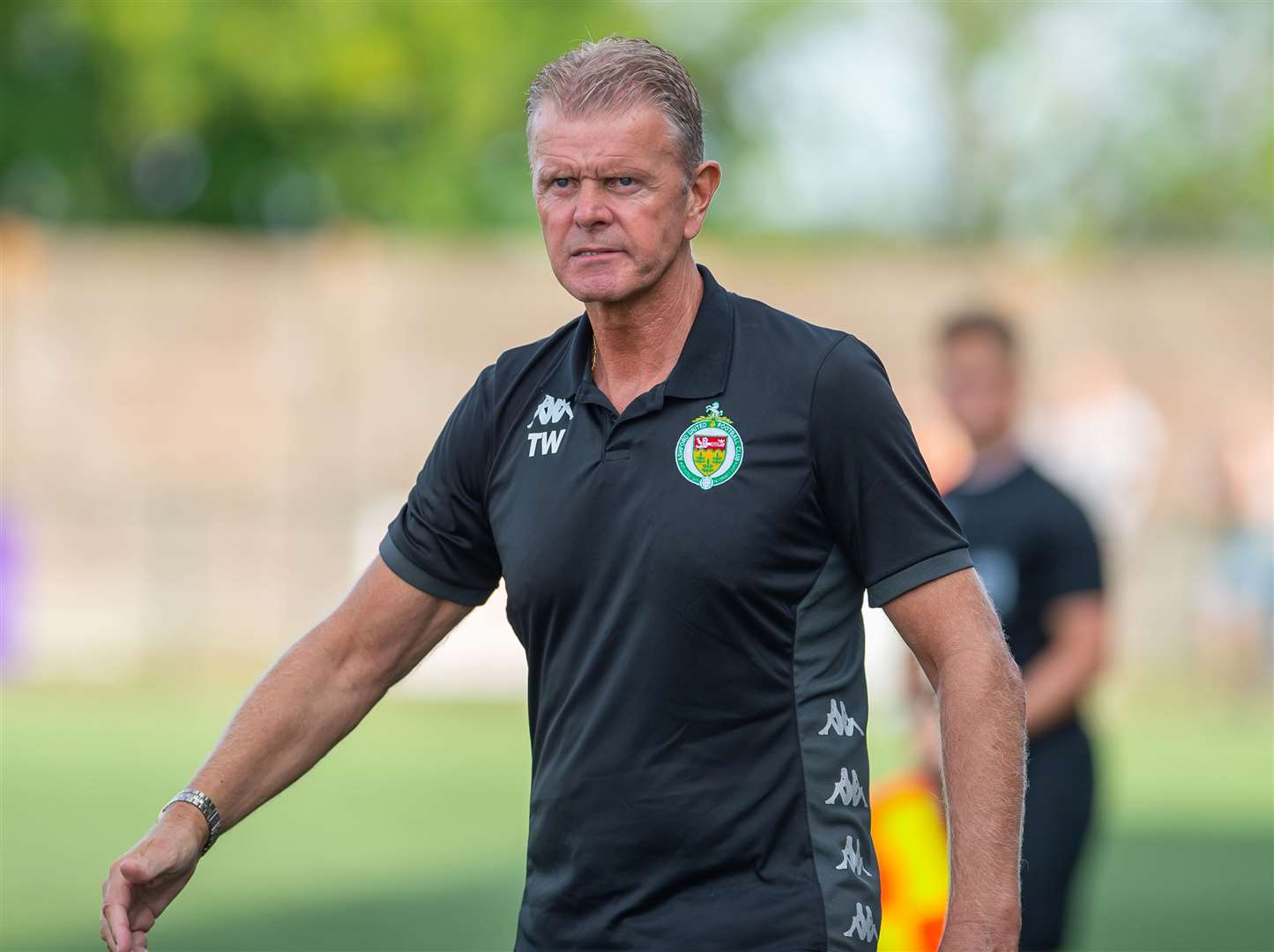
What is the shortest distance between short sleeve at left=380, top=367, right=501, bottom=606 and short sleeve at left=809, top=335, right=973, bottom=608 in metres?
0.68

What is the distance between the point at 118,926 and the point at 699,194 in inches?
61.3

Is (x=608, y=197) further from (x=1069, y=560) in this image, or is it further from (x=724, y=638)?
(x=1069, y=560)

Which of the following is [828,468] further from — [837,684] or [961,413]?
[961,413]

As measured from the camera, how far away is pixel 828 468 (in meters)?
3.28

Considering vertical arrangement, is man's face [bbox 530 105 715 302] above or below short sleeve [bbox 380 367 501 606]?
above

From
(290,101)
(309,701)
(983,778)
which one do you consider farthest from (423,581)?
(290,101)

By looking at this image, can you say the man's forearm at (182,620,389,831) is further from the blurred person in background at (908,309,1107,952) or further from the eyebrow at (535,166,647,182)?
the blurred person in background at (908,309,1107,952)

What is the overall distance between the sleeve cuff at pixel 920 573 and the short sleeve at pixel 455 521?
2.58ft

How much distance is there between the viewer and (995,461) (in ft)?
23.4

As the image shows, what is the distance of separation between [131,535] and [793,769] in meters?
21.6

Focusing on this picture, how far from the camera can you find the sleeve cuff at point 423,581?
3789mm

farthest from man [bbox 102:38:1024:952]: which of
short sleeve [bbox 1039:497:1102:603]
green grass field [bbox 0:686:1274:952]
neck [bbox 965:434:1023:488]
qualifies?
green grass field [bbox 0:686:1274:952]

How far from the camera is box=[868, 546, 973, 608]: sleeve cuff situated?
3254 mm

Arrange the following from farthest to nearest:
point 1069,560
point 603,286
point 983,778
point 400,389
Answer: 1. point 400,389
2. point 1069,560
3. point 603,286
4. point 983,778
